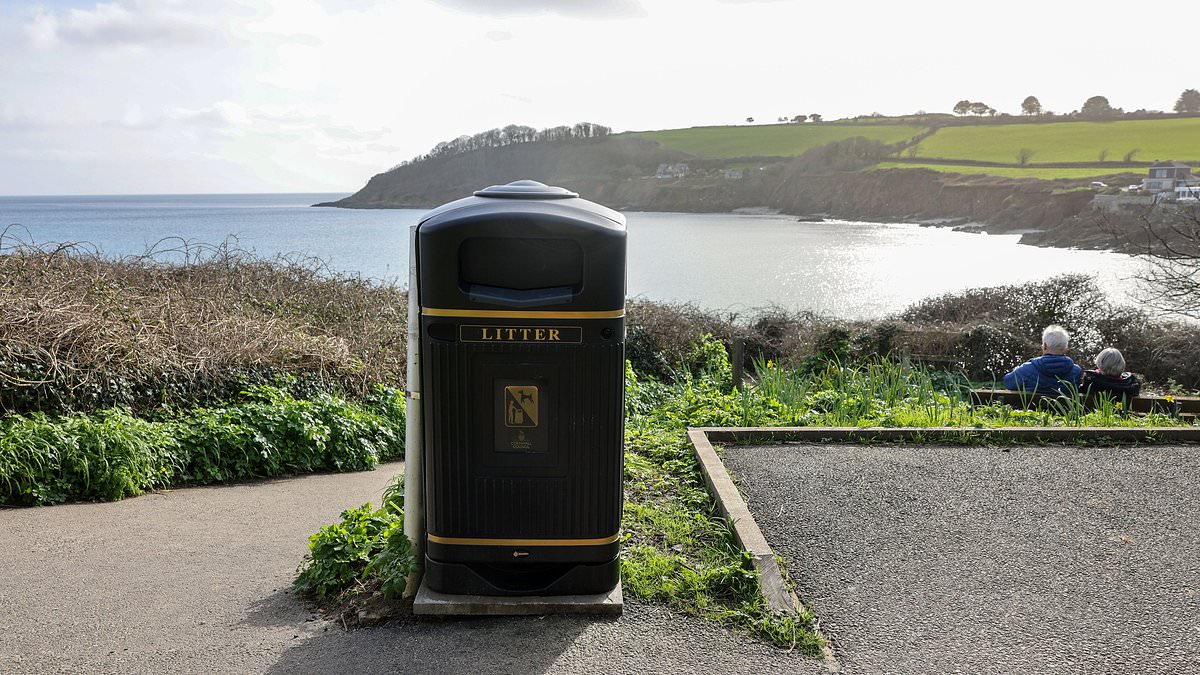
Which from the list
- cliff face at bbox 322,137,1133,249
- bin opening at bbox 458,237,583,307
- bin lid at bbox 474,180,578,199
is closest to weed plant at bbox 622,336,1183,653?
bin opening at bbox 458,237,583,307

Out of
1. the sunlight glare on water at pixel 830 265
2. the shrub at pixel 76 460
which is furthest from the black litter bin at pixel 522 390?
the sunlight glare on water at pixel 830 265

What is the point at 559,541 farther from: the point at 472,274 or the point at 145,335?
the point at 145,335

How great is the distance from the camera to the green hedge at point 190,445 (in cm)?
654

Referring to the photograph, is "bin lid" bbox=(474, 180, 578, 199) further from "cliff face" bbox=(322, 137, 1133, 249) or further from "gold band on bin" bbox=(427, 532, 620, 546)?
"cliff face" bbox=(322, 137, 1133, 249)

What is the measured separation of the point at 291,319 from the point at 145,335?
328 centimetres

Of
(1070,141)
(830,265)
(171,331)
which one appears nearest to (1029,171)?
(1070,141)

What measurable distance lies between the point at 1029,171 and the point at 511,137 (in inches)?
1440

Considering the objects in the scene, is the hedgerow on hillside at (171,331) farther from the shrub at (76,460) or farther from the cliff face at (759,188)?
the cliff face at (759,188)

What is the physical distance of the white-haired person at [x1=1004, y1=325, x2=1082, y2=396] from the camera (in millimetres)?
8805

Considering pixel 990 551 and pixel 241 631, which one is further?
pixel 990 551

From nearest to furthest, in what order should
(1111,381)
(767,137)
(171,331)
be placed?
(1111,381) → (171,331) → (767,137)

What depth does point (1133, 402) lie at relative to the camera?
29.3 ft

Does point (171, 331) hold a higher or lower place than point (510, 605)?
higher

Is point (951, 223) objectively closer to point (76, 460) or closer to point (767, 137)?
point (767, 137)
